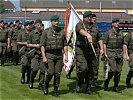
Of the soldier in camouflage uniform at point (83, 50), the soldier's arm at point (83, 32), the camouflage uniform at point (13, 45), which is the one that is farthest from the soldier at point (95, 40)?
the camouflage uniform at point (13, 45)

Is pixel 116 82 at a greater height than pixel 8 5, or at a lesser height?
lesser

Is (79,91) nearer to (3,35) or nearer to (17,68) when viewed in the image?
(17,68)

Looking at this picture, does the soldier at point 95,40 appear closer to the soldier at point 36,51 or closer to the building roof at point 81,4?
the soldier at point 36,51

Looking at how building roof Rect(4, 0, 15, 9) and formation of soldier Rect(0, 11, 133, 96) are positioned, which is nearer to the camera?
formation of soldier Rect(0, 11, 133, 96)

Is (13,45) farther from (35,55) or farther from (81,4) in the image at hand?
(81,4)

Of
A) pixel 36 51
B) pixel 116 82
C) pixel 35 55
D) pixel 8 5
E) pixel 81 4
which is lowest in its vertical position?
pixel 116 82

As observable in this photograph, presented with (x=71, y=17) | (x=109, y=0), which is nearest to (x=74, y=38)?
(x=71, y=17)

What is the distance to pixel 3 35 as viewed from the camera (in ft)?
56.2

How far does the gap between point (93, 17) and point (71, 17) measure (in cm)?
125

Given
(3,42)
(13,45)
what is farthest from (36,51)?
(13,45)

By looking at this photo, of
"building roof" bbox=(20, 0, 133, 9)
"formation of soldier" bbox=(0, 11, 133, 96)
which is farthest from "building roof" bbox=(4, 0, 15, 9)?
"formation of soldier" bbox=(0, 11, 133, 96)

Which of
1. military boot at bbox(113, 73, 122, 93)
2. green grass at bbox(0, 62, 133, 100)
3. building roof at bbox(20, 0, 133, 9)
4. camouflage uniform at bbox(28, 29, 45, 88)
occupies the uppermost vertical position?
building roof at bbox(20, 0, 133, 9)

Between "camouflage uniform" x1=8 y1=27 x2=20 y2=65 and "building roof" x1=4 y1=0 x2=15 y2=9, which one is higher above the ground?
"building roof" x1=4 y1=0 x2=15 y2=9

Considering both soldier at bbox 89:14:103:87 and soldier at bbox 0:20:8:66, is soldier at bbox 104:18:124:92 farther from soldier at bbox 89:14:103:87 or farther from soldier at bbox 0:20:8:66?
soldier at bbox 0:20:8:66
